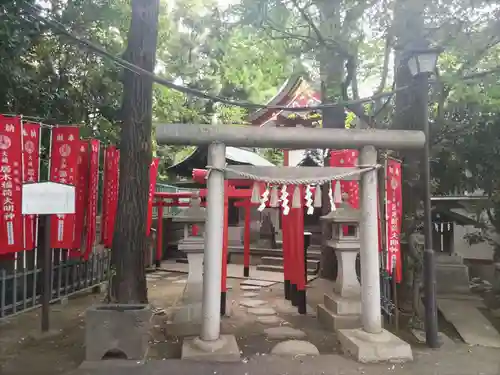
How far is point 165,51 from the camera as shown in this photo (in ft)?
43.0

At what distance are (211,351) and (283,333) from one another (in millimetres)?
2116

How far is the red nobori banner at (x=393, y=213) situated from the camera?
7.30 meters

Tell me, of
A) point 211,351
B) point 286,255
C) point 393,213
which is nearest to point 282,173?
point 393,213

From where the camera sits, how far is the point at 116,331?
5688 millimetres

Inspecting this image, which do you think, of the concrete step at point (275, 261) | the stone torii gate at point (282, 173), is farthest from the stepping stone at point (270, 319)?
the concrete step at point (275, 261)

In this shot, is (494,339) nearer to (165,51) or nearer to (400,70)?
(400,70)

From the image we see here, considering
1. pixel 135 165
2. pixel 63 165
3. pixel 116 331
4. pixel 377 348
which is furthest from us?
pixel 63 165

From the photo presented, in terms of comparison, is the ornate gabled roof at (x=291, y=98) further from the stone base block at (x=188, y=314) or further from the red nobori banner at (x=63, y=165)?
the stone base block at (x=188, y=314)

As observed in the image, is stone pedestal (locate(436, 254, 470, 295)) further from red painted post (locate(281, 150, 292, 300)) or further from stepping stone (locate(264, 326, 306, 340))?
stepping stone (locate(264, 326, 306, 340))

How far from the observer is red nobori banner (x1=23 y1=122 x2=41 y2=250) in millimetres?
7602

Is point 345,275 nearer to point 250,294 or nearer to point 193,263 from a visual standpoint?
point 193,263

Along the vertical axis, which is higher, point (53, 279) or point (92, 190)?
point (92, 190)

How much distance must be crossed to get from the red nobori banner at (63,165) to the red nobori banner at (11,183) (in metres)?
0.92

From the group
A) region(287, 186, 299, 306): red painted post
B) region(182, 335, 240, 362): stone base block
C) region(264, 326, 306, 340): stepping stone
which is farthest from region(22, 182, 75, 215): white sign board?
region(287, 186, 299, 306): red painted post
